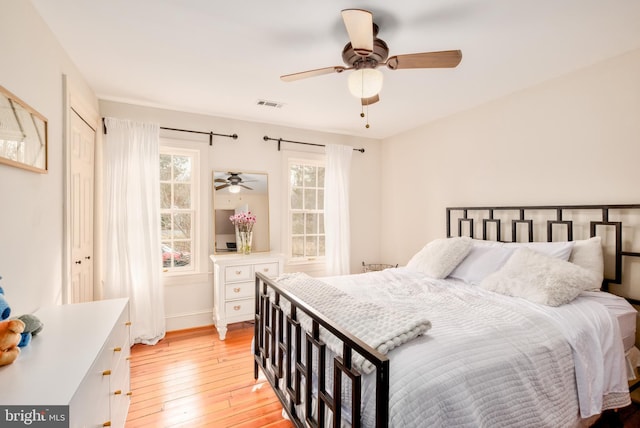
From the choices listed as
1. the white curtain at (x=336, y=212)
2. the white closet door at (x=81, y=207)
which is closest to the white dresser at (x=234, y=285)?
the white curtain at (x=336, y=212)

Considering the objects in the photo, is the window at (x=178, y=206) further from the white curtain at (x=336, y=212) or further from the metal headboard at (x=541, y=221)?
the metal headboard at (x=541, y=221)

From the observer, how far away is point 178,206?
3441mm

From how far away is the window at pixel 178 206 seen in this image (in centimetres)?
338

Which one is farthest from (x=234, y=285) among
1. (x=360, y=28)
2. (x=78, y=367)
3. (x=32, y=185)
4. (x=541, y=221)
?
(x=541, y=221)

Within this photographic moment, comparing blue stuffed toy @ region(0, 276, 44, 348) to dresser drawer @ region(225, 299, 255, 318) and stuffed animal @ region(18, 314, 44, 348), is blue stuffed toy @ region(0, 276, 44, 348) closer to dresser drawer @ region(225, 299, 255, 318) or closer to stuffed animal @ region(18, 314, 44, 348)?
stuffed animal @ region(18, 314, 44, 348)

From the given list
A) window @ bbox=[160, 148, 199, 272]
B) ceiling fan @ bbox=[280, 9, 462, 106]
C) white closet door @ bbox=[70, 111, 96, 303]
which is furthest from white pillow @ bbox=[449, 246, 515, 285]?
white closet door @ bbox=[70, 111, 96, 303]

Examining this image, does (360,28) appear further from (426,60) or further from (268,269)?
(268,269)

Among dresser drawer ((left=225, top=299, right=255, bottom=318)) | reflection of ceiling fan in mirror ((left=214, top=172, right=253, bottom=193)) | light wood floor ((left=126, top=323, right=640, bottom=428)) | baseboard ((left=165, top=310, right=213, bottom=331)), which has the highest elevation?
reflection of ceiling fan in mirror ((left=214, top=172, right=253, bottom=193))

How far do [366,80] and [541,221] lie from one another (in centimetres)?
213

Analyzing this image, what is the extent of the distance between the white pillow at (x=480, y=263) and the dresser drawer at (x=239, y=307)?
84.0 inches

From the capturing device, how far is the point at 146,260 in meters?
3.08

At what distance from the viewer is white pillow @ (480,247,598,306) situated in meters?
1.86

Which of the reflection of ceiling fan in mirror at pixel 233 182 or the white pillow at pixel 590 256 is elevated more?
the reflection of ceiling fan in mirror at pixel 233 182

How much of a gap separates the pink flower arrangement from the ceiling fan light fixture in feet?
7.27
